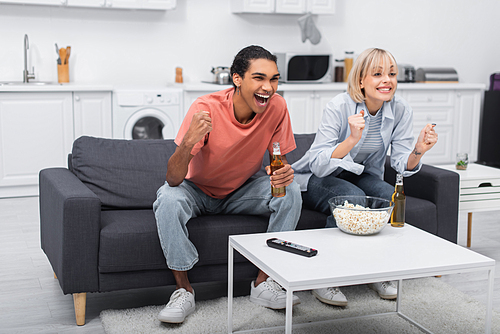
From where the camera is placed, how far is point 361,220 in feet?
6.18

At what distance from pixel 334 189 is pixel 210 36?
129 inches

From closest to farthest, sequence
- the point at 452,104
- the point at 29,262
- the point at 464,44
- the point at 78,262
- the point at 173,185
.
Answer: the point at 78,262
the point at 173,185
the point at 29,262
the point at 452,104
the point at 464,44

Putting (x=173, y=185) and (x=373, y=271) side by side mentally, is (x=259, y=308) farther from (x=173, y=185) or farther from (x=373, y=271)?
(x=373, y=271)

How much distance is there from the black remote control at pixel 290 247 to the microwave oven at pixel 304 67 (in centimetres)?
344

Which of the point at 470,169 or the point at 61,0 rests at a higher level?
the point at 61,0

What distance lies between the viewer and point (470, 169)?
298cm

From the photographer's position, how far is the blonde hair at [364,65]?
2.38 meters

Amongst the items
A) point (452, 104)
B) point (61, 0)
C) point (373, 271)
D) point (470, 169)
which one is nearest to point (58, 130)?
point (61, 0)

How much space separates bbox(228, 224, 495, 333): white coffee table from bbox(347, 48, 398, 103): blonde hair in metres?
0.70

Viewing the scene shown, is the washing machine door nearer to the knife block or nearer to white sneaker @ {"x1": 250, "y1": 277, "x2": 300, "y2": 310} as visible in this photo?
the knife block

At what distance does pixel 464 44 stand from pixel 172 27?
324 cm

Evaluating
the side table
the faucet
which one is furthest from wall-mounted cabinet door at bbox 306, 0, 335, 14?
the side table

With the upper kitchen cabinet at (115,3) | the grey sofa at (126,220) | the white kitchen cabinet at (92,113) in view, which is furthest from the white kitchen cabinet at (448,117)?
the grey sofa at (126,220)

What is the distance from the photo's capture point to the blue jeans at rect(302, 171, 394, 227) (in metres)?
2.36
